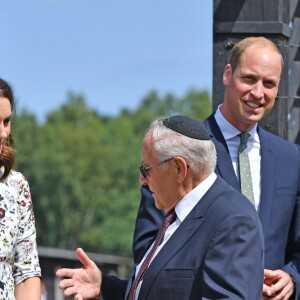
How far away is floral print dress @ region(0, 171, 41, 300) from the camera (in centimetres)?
563

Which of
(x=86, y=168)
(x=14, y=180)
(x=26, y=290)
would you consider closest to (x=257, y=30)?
(x=14, y=180)

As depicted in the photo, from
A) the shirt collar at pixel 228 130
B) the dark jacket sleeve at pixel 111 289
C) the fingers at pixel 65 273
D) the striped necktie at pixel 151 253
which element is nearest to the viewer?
the striped necktie at pixel 151 253

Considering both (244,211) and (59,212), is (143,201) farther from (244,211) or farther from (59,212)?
(59,212)

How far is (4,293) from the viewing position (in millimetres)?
5590

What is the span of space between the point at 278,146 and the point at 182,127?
1.15 meters

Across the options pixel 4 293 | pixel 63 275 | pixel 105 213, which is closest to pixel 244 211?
pixel 63 275

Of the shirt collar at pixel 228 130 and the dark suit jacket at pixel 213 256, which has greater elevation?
the shirt collar at pixel 228 130

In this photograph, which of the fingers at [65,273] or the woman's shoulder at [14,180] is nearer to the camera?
the fingers at [65,273]

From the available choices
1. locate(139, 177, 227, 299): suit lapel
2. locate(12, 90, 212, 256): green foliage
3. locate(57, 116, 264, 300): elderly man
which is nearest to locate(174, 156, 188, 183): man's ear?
locate(57, 116, 264, 300): elderly man

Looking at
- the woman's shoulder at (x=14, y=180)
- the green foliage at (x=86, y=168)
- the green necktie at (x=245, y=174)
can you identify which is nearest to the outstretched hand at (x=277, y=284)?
the green necktie at (x=245, y=174)

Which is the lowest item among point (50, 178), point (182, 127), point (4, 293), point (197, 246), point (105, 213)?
point (105, 213)

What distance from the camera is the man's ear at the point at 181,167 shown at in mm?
→ 5062

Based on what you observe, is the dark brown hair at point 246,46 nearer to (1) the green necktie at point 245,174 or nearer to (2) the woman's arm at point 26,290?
(1) the green necktie at point 245,174

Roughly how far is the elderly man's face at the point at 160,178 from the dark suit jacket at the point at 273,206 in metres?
0.69
